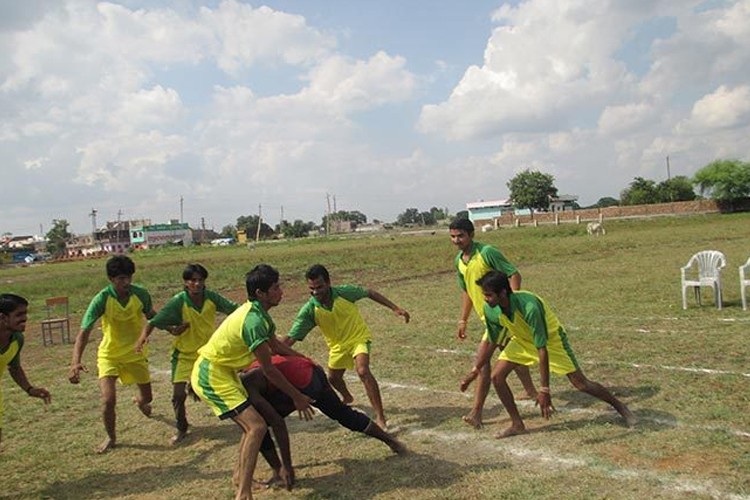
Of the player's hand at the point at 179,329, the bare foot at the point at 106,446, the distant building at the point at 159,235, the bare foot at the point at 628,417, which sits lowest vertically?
the bare foot at the point at 106,446

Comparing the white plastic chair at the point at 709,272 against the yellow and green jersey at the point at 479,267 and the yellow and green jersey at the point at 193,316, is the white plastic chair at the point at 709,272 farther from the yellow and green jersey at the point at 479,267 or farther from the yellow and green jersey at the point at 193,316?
the yellow and green jersey at the point at 193,316

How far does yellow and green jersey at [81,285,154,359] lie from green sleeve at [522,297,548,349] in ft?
12.9

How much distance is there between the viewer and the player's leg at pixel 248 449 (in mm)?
4645

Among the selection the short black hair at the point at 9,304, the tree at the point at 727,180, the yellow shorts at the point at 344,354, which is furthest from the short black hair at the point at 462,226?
the tree at the point at 727,180

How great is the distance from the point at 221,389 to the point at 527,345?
279 cm

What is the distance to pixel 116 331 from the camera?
672 cm

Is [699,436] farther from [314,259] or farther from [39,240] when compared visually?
[39,240]

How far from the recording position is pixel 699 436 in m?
5.30

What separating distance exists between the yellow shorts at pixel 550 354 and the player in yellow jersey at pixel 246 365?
2078mm

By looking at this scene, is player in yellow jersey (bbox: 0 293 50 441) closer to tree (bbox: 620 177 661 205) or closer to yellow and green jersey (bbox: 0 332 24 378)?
yellow and green jersey (bbox: 0 332 24 378)

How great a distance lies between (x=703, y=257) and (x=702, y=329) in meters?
2.87

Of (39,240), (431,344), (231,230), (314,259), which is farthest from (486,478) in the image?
(39,240)

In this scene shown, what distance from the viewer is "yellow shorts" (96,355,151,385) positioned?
6656mm

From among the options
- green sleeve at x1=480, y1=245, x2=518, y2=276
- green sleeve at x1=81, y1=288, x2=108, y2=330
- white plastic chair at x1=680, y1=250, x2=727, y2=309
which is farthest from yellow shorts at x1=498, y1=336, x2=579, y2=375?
white plastic chair at x1=680, y1=250, x2=727, y2=309
